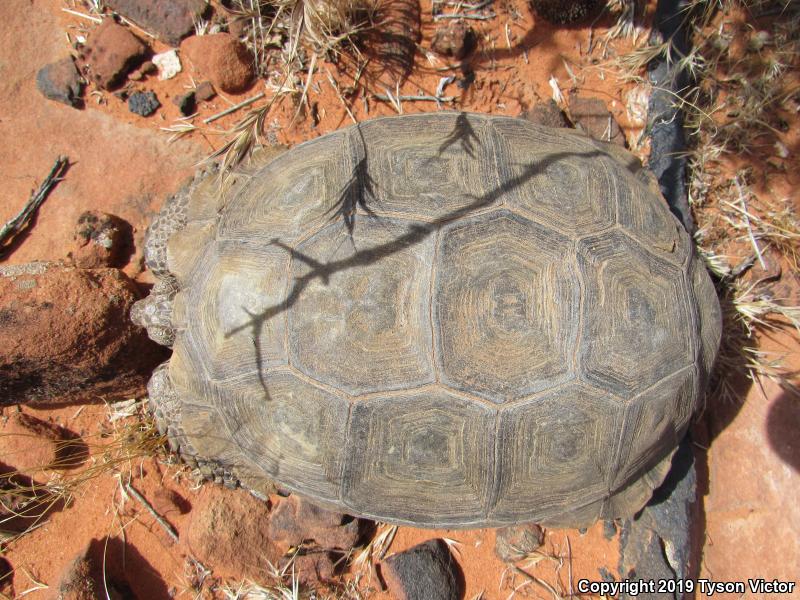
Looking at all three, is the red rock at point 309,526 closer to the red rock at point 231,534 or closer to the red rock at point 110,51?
the red rock at point 231,534

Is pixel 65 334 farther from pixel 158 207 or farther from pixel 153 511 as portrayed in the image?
pixel 153 511

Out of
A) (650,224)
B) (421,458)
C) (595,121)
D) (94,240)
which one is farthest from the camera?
(595,121)


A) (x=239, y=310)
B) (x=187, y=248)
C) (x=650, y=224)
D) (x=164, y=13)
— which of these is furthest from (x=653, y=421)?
(x=164, y=13)

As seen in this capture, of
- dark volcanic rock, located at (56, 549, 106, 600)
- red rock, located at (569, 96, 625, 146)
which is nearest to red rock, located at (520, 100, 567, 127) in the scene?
red rock, located at (569, 96, 625, 146)

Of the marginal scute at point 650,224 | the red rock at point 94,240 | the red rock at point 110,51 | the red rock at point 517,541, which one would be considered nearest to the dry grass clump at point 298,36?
the red rock at point 110,51

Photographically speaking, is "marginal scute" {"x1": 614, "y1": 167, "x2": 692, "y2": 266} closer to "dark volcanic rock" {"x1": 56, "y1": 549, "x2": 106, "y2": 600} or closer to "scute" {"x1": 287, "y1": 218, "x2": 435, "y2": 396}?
"scute" {"x1": 287, "y1": 218, "x2": 435, "y2": 396}

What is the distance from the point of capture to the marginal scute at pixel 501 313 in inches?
82.7

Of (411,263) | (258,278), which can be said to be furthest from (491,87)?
(258,278)

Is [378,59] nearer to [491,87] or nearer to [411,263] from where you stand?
[491,87]

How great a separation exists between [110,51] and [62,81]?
1.28 ft

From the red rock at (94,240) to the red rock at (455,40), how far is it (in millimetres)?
2408

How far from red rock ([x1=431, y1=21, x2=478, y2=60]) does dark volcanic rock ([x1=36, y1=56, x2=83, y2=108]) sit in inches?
93.6

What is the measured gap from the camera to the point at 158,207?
11.3 ft

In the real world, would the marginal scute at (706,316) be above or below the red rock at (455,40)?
below
